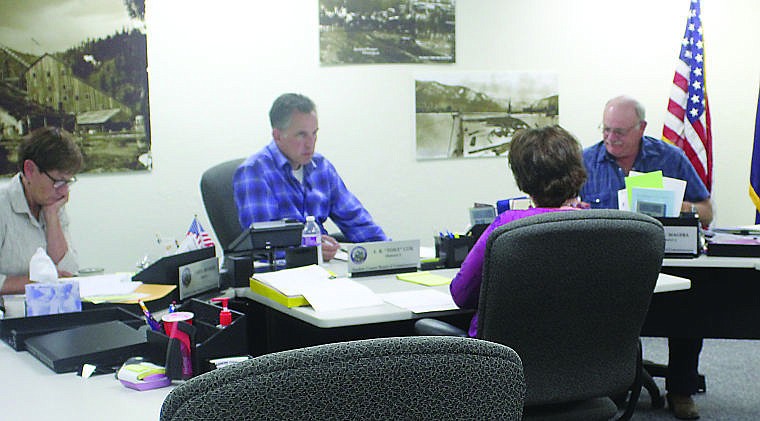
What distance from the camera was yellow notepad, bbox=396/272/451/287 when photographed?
280 centimetres

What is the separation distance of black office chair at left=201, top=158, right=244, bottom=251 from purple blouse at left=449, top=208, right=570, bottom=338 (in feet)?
5.36

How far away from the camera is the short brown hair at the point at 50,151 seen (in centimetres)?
292

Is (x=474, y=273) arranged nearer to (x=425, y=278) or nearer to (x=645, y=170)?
(x=425, y=278)

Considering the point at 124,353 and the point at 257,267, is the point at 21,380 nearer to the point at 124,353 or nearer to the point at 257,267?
the point at 124,353

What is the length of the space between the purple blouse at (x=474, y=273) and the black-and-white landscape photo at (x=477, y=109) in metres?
2.54

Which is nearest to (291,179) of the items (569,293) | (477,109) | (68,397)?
(477,109)

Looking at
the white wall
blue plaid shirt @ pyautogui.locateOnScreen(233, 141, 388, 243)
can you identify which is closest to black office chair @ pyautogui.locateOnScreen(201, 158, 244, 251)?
blue plaid shirt @ pyautogui.locateOnScreen(233, 141, 388, 243)

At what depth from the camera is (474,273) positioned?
2203mm

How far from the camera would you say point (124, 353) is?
6.17 feet

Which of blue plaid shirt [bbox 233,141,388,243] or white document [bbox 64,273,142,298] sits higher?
blue plaid shirt [bbox 233,141,388,243]

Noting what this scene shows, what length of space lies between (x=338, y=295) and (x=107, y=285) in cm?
89

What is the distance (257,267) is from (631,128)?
6.68 ft

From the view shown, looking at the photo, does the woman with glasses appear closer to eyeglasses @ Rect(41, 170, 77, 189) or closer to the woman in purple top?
eyeglasses @ Rect(41, 170, 77, 189)

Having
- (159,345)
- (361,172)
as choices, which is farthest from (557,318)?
(361,172)
